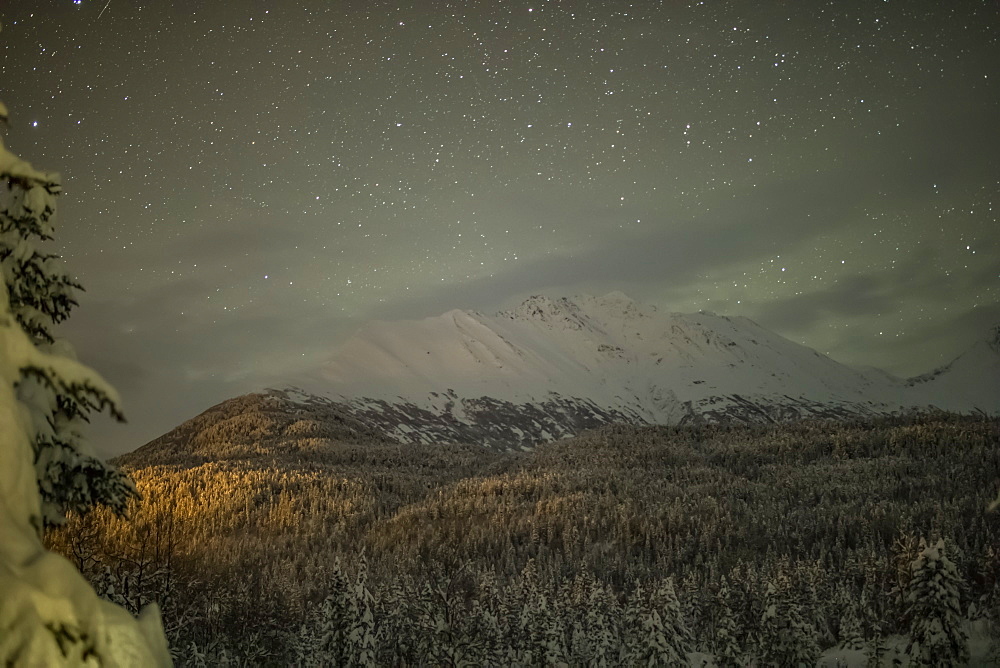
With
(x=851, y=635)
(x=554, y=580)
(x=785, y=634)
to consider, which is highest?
(x=785, y=634)

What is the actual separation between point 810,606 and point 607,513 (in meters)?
119

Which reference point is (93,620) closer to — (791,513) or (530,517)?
(530,517)

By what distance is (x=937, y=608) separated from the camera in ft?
125

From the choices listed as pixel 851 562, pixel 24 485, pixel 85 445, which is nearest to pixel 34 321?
pixel 85 445

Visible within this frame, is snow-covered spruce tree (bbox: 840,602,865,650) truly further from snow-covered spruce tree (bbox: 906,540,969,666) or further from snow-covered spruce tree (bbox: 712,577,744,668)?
snow-covered spruce tree (bbox: 906,540,969,666)

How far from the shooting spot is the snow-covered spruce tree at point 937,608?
38.1 metres

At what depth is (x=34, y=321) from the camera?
25.7ft

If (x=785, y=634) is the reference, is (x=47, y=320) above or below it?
above

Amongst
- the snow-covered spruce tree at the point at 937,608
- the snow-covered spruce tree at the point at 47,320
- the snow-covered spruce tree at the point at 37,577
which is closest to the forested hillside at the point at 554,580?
the snow-covered spruce tree at the point at 937,608

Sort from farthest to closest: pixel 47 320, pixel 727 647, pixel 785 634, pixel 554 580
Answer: pixel 554 580, pixel 727 647, pixel 785 634, pixel 47 320

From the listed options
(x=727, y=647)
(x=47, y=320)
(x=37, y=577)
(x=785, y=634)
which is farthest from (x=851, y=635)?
(x=37, y=577)

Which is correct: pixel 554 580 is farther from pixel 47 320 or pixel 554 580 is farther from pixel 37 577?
pixel 37 577

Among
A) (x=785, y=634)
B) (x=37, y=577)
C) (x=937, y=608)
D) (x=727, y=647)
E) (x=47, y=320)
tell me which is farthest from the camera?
(x=727, y=647)

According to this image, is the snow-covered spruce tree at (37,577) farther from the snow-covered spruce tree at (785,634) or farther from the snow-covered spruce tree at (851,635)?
the snow-covered spruce tree at (851,635)
